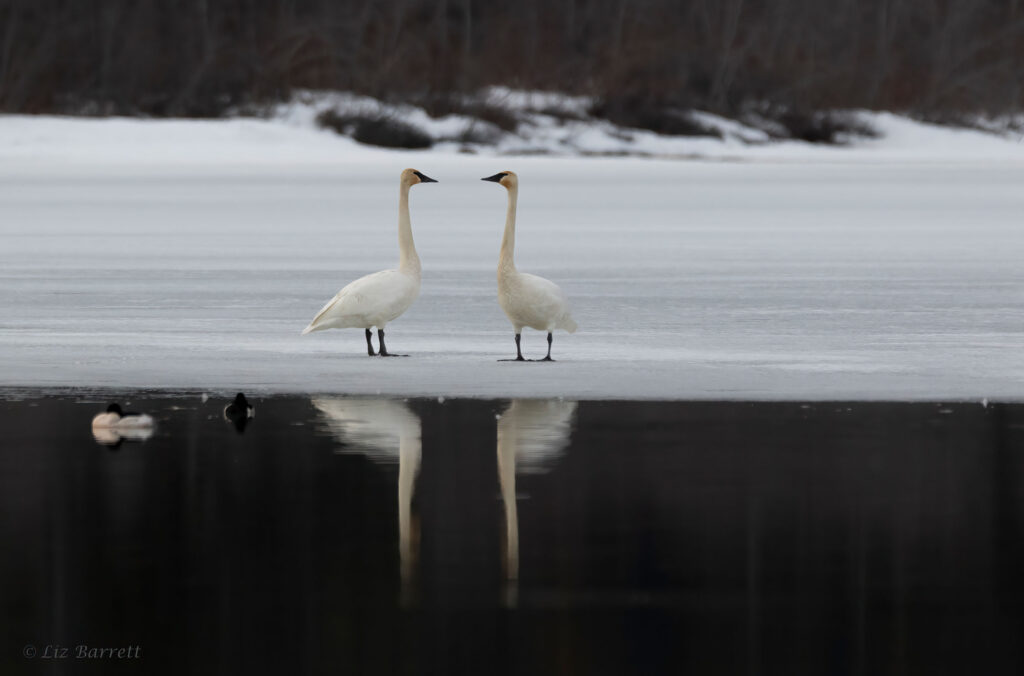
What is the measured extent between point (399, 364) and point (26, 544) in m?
3.66

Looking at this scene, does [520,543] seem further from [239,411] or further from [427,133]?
[427,133]

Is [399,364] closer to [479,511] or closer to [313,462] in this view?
[313,462]

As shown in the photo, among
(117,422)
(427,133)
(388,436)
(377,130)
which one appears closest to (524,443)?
(388,436)

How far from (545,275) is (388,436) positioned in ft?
22.0

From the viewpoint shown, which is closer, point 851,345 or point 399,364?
point 399,364

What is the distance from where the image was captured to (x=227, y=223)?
18.5 m

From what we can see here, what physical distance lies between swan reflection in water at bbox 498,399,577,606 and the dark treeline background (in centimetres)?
3411

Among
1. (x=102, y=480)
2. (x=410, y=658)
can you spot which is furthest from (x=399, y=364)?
(x=410, y=658)

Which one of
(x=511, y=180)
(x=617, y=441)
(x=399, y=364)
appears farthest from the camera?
(x=511, y=180)

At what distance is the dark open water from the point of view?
12.3 feet

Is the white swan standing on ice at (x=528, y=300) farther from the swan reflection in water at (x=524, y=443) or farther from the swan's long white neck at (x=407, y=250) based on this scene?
the swan reflection in water at (x=524, y=443)

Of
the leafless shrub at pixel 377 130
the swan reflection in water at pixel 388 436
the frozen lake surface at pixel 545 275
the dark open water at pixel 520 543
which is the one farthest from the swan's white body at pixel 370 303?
the leafless shrub at pixel 377 130

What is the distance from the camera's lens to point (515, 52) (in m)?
50.2

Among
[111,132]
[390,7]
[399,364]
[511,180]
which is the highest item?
[390,7]
